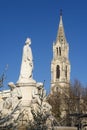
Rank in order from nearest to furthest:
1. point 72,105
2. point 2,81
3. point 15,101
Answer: point 2,81
point 15,101
point 72,105

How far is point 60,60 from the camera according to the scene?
5138 inches

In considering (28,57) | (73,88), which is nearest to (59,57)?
(73,88)

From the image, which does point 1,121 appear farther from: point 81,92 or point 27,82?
point 81,92

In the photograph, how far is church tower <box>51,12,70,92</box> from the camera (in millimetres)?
127562

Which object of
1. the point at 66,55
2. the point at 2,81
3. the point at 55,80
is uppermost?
the point at 66,55

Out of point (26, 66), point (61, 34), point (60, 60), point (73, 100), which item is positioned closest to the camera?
point (26, 66)

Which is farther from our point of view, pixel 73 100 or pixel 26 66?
pixel 73 100

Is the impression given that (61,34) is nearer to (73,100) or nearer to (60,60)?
(60,60)

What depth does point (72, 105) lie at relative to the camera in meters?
53.5

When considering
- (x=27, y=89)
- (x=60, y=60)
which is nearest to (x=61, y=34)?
(x=60, y=60)

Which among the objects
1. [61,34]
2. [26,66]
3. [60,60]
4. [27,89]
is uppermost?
[61,34]

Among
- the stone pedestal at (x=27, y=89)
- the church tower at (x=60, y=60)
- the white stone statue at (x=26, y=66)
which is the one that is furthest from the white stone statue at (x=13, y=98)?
the church tower at (x=60, y=60)

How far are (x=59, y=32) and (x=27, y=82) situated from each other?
4305 inches

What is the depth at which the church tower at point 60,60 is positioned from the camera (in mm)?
127562
